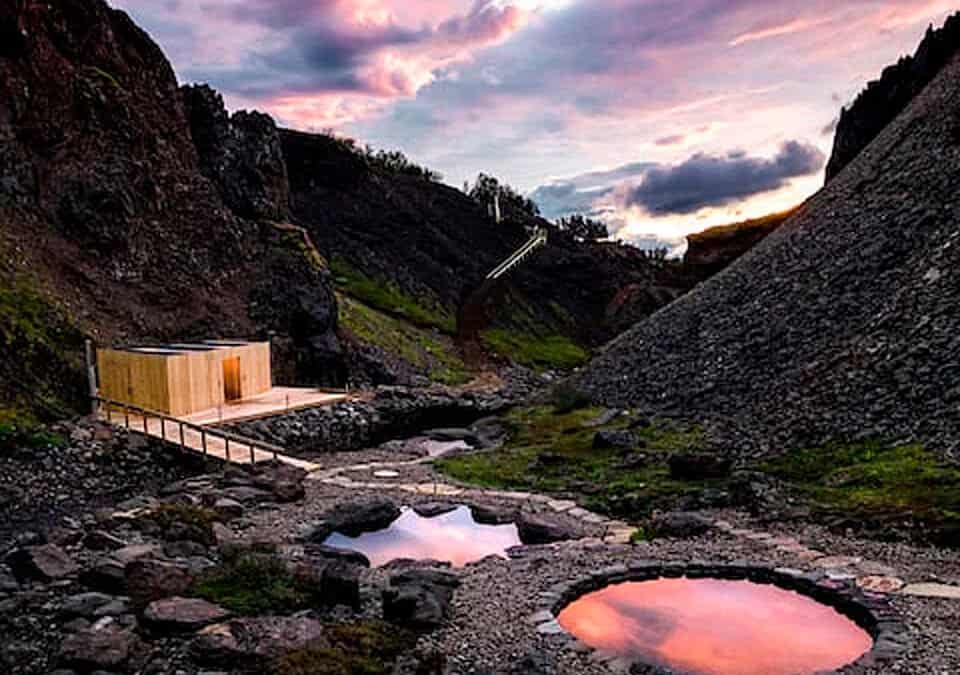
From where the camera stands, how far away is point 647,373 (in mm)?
35594

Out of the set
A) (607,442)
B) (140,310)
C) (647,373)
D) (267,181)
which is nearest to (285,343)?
(140,310)

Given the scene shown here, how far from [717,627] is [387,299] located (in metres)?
66.1

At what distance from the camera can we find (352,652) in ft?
38.0

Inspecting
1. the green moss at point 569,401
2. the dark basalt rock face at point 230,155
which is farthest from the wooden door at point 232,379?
the dark basalt rock face at point 230,155

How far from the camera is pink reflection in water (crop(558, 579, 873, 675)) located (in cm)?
1120

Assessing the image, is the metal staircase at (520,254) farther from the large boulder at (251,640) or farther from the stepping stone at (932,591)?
the large boulder at (251,640)

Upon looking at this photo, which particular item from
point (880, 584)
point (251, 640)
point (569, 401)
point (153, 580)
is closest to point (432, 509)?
point (153, 580)

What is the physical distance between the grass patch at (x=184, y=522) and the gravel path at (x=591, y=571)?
3.40 feet

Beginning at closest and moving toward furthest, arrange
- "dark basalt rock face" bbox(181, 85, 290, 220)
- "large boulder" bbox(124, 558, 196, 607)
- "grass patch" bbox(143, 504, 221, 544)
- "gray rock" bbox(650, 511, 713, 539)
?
"large boulder" bbox(124, 558, 196, 607), "gray rock" bbox(650, 511, 713, 539), "grass patch" bbox(143, 504, 221, 544), "dark basalt rock face" bbox(181, 85, 290, 220)

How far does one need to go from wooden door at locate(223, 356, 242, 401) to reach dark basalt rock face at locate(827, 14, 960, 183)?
39465 millimetres

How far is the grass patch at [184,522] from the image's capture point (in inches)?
698

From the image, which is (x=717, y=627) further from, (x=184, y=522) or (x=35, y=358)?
(x=35, y=358)

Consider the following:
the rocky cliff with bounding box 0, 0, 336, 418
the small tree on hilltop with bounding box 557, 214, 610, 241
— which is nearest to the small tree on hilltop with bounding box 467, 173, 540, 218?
the small tree on hilltop with bounding box 557, 214, 610, 241

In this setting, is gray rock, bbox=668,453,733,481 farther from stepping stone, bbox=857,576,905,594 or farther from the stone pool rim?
stepping stone, bbox=857,576,905,594
